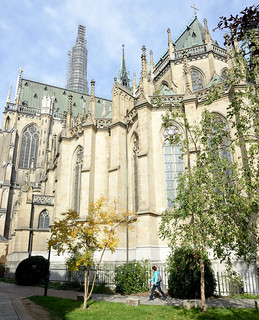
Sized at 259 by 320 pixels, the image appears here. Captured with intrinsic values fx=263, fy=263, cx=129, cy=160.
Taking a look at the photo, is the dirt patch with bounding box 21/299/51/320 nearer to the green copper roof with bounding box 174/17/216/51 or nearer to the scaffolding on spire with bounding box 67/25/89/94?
the green copper roof with bounding box 174/17/216/51

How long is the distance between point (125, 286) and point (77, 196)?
11.8 metres

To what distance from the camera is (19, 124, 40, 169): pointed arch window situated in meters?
50.8

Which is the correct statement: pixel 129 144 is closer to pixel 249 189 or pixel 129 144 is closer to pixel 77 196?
pixel 77 196

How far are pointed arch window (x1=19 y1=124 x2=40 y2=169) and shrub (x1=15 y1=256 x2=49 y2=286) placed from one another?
3318 cm

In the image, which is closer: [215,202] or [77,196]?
[215,202]

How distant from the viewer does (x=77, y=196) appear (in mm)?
→ 24094

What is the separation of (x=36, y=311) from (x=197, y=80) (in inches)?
1026

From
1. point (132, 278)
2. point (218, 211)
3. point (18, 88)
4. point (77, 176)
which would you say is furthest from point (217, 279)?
point (18, 88)

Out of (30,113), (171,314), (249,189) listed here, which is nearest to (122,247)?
(171,314)

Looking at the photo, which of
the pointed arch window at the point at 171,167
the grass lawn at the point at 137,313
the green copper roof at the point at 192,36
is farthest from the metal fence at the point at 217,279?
the green copper roof at the point at 192,36

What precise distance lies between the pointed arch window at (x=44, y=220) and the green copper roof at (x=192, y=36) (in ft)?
83.4

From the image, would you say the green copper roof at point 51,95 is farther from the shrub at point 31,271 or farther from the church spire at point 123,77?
the shrub at point 31,271

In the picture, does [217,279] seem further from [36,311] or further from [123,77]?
[123,77]

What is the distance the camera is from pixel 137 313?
8672 millimetres
